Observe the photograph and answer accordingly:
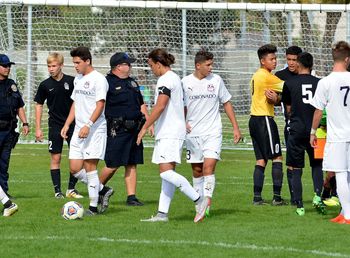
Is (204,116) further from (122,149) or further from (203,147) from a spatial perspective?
(122,149)

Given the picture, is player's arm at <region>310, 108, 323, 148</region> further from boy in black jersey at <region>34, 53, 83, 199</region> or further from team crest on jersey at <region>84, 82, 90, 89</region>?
boy in black jersey at <region>34, 53, 83, 199</region>

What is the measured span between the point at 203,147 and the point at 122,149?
163 centimetres

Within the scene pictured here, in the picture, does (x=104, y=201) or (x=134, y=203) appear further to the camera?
(x=134, y=203)

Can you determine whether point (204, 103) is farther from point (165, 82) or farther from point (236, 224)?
point (236, 224)

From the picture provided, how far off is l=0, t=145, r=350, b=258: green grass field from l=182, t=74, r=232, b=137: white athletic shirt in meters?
1.11

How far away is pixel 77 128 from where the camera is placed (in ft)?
43.3

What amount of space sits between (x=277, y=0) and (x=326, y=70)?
33.1 feet

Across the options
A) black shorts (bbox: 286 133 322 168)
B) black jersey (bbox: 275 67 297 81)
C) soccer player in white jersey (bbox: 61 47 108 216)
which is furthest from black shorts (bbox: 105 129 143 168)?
black shorts (bbox: 286 133 322 168)

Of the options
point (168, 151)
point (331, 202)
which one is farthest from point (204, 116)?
point (331, 202)

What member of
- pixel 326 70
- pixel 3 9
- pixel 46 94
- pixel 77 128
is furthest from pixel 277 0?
pixel 77 128

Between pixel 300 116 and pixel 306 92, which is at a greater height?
pixel 306 92

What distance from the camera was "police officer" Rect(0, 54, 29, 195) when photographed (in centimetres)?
1446

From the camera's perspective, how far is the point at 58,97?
15383 mm

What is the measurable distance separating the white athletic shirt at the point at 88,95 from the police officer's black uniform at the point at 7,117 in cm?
175
